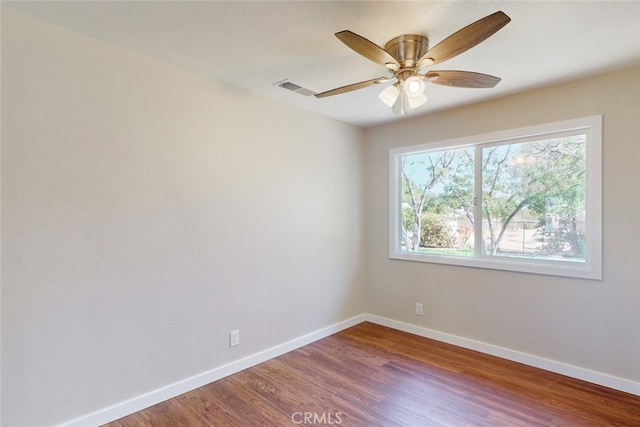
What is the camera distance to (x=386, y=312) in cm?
379

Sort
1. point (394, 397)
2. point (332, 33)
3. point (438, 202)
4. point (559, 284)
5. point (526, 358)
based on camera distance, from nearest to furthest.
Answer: point (332, 33)
point (394, 397)
point (559, 284)
point (526, 358)
point (438, 202)

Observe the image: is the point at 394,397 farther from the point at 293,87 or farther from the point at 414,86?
the point at 293,87

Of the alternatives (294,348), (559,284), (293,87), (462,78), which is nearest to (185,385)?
(294,348)

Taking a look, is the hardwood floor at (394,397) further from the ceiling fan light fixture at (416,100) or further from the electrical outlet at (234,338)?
the ceiling fan light fixture at (416,100)

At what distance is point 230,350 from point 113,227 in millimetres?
1368

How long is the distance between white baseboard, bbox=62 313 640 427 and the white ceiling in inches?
93.0

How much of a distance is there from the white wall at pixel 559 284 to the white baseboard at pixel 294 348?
0.17ft

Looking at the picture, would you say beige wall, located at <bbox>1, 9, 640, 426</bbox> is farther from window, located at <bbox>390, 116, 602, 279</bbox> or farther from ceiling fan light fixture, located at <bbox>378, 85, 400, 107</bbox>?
ceiling fan light fixture, located at <bbox>378, 85, 400, 107</bbox>

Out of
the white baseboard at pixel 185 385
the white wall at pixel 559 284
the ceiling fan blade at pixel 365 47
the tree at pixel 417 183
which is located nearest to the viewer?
the ceiling fan blade at pixel 365 47

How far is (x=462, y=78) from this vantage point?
1.87 metres

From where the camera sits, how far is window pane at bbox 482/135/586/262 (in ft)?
8.60

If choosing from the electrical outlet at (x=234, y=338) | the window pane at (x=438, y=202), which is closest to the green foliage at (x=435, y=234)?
the window pane at (x=438, y=202)

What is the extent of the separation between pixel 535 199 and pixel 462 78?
1606 mm

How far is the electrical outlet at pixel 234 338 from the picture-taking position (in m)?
2.63
